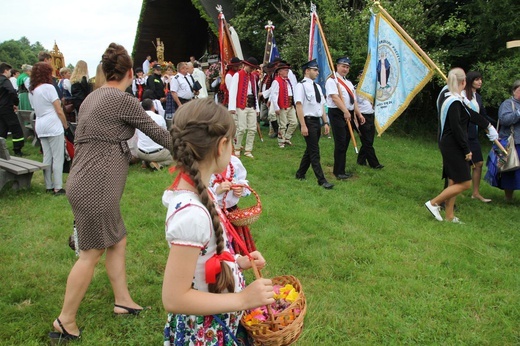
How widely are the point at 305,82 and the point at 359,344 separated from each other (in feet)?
16.1

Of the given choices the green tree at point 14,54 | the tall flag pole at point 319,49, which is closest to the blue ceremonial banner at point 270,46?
the tall flag pole at point 319,49

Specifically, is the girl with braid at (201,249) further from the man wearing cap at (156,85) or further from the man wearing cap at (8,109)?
the man wearing cap at (156,85)

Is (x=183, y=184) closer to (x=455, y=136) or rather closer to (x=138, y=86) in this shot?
(x=455, y=136)

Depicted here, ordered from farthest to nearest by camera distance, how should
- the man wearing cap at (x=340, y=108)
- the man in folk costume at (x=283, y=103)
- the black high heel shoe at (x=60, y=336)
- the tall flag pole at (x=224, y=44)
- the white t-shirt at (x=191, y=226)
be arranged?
1. the tall flag pole at (x=224, y=44)
2. the man in folk costume at (x=283, y=103)
3. the man wearing cap at (x=340, y=108)
4. the black high heel shoe at (x=60, y=336)
5. the white t-shirt at (x=191, y=226)

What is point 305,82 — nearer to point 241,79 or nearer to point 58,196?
point 241,79

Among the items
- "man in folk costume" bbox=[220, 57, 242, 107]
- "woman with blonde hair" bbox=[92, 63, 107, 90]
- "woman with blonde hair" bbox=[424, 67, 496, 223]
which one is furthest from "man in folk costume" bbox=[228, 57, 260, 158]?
"woman with blonde hair" bbox=[92, 63, 107, 90]

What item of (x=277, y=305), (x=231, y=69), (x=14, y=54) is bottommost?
(x=277, y=305)

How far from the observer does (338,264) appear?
14.1ft

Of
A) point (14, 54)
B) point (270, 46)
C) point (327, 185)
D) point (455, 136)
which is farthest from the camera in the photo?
point (14, 54)

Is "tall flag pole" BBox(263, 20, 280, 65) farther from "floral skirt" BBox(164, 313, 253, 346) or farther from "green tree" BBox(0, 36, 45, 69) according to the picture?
"green tree" BBox(0, 36, 45, 69)

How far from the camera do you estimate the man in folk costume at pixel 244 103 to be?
29.7 ft

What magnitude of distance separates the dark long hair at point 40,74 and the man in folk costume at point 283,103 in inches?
222

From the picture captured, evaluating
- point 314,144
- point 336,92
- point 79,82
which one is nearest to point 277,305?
point 314,144

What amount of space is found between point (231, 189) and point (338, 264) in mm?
1557
